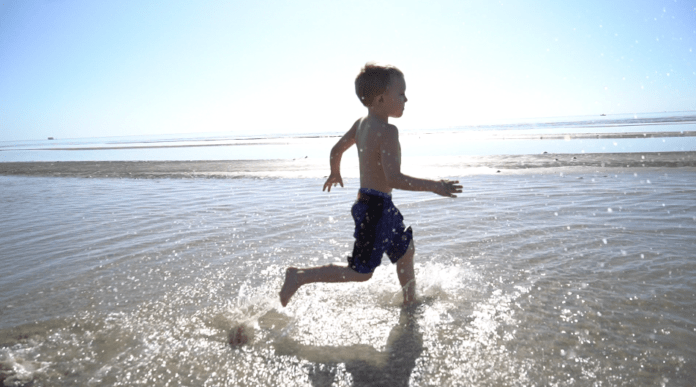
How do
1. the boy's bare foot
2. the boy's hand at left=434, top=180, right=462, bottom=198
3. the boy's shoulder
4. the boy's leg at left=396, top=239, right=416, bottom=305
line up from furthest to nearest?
the boy's leg at left=396, top=239, right=416, bottom=305 → the boy's bare foot → the boy's shoulder → the boy's hand at left=434, top=180, right=462, bottom=198

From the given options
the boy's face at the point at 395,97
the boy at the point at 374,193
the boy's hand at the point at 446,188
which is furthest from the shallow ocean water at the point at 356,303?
the boy's face at the point at 395,97

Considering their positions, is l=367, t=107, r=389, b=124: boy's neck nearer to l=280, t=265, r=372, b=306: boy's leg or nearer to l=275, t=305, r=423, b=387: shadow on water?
l=280, t=265, r=372, b=306: boy's leg

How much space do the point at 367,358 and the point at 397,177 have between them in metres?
1.06

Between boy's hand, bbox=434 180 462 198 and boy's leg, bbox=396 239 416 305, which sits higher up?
boy's hand, bbox=434 180 462 198

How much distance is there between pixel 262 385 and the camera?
1965 mm

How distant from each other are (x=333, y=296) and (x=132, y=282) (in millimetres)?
1737

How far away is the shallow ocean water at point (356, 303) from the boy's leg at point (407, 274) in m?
0.11

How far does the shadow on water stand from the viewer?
200 centimetres

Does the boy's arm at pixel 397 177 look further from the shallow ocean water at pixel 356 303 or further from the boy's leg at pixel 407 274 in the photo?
the shallow ocean water at pixel 356 303

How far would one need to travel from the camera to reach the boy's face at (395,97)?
104 inches

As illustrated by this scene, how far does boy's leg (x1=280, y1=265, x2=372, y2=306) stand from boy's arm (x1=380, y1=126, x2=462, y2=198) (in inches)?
25.3

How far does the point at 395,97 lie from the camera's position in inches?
104

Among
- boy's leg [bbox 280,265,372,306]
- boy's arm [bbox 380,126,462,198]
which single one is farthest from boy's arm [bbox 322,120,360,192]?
boy's leg [bbox 280,265,372,306]

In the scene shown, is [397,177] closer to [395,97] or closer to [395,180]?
[395,180]
